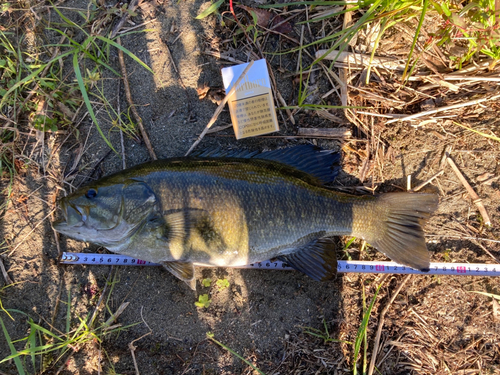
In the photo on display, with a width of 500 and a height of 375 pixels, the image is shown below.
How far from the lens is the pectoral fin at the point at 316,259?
9.84 ft

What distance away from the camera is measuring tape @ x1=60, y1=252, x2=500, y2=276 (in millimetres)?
3178

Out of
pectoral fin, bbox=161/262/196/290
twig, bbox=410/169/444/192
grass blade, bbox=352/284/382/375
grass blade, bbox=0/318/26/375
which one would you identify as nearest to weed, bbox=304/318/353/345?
grass blade, bbox=352/284/382/375

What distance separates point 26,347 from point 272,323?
2443 millimetres

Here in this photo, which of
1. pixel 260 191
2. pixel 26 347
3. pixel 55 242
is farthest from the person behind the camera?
pixel 55 242

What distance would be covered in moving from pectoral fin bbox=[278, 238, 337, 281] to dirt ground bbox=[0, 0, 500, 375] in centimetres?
31

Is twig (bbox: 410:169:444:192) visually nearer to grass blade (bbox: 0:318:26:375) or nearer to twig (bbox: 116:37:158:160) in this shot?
twig (bbox: 116:37:158:160)

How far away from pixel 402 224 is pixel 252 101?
1.91 meters

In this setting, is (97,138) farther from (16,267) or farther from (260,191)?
(260,191)


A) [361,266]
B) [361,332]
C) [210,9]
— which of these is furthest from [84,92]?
[361,332]

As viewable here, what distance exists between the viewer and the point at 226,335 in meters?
3.17

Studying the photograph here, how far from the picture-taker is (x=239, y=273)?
128 inches

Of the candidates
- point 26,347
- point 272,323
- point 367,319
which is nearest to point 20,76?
point 26,347

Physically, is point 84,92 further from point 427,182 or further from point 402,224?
point 427,182

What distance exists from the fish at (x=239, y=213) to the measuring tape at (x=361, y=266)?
0.88 feet
